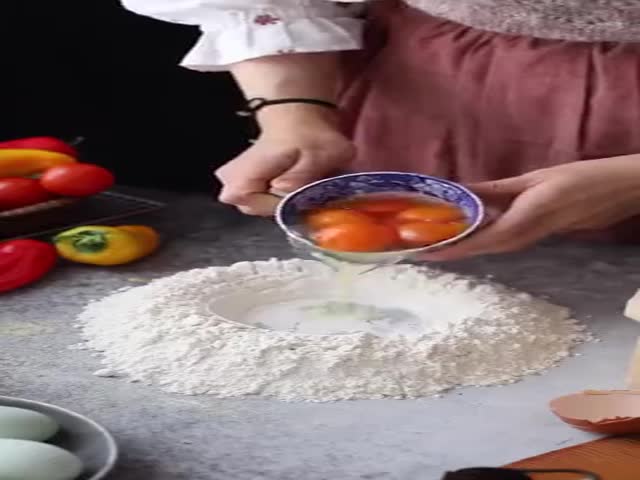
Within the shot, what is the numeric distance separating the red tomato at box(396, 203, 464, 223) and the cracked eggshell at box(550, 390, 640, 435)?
17cm

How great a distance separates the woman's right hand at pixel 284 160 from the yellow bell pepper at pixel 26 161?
26 cm

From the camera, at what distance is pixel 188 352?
0.84m

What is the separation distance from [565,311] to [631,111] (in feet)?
0.57

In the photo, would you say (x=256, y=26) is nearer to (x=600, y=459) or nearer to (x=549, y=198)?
(x=549, y=198)

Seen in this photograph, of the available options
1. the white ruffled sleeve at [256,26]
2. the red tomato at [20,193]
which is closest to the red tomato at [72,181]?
the red tomato at [20,193]

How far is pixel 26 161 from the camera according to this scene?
3.96 feet

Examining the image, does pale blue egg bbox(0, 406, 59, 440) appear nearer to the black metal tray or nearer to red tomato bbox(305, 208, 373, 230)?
red tomato bbox(305, 208, 373, 230)

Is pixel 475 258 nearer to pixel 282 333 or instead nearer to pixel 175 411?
pixel 282 333

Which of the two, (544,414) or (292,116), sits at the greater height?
(292,116)

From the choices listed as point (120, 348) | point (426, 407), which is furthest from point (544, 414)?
point (120, 348)

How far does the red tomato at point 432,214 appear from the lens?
0.89 metres

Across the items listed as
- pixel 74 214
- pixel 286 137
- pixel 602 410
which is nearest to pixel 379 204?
pixel 286 137

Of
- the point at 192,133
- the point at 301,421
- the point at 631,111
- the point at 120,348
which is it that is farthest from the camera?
the point at 192,133

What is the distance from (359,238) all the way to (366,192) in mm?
82
